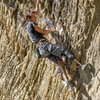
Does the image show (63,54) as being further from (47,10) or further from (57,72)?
(47,10)

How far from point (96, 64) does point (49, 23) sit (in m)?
1.96

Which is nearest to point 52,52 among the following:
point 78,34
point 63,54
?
point 63,54

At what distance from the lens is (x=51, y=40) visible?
541cm

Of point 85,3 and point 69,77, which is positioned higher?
point 85,3

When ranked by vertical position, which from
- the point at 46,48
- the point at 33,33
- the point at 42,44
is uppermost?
the point at 33,33

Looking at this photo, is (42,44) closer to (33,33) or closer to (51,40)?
(33,33)

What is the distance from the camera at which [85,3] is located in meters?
4.30

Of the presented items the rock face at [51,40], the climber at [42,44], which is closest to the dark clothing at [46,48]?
the climber at [42,44]

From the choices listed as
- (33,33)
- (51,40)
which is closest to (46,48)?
(33,33)

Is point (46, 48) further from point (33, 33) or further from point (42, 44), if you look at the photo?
point (33, 33)

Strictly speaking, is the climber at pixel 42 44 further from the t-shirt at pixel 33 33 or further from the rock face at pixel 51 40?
the rock face at pixel 51 40

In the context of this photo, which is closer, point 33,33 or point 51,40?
point 33,33

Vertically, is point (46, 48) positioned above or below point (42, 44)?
below

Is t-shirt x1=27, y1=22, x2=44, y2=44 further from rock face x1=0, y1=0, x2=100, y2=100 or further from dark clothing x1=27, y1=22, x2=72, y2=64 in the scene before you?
rock face x1=0, y1=0, x2=100, y2=100
